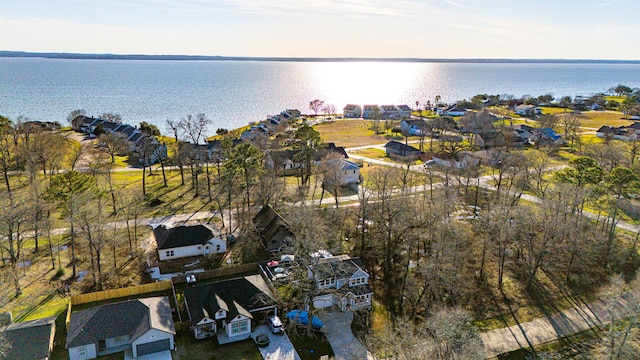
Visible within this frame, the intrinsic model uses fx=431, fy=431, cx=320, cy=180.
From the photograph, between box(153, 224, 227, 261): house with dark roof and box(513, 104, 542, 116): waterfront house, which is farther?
box(513, 104, 542, 116): waterfront house

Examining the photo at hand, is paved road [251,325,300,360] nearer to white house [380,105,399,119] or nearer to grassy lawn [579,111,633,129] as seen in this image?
white house [380,105,399,119]

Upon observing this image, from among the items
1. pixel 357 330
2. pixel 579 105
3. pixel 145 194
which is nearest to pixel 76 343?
pixel 357 330

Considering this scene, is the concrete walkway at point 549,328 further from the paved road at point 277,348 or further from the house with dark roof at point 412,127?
the house with dark roof at point 412,127

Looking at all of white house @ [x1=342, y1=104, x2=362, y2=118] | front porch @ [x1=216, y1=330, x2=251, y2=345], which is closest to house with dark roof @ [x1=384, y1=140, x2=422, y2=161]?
front porch @ [x1=216, y1=330, x2=251, y2=345]

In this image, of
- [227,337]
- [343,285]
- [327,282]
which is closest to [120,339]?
[227,337]

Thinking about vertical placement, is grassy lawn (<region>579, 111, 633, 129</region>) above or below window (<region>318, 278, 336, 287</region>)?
above

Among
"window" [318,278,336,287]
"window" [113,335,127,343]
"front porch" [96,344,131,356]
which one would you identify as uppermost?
"window" [318,278,336,287]

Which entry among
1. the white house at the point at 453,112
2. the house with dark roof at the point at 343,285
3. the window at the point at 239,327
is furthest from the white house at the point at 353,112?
the window at the point at 239,327
